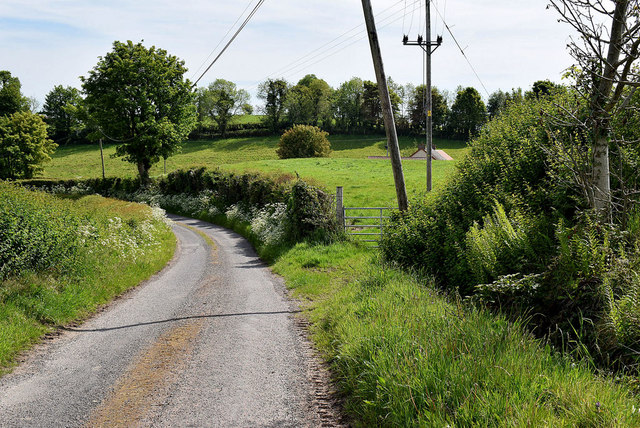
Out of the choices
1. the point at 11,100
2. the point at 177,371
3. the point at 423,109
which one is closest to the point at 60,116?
the point at 11,100

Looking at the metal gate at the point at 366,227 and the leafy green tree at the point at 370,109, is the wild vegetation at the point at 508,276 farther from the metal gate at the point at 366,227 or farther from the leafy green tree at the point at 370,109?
the leafy green tree at the point at 370,109

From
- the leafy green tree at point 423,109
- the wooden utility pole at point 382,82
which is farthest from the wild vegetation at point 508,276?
the leafy green tree at point 423,109

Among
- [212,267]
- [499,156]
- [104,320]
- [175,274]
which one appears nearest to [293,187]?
[212,267]

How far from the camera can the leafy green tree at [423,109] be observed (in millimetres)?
95812

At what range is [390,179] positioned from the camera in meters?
38.5

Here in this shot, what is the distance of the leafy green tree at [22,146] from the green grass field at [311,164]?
11.4 ft

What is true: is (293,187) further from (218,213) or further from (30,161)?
(30,161)

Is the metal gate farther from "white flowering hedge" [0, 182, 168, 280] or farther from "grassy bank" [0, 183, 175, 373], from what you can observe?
"white flowering hedge" [0, 182, 168, 280]

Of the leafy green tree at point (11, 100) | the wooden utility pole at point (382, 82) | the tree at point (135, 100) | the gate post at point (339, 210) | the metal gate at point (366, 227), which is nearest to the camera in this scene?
the wooden utility pole at point (382, 82)

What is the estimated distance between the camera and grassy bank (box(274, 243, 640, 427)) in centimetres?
384

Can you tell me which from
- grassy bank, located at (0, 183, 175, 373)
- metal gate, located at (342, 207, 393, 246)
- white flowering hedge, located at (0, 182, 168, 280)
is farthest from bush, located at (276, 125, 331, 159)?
grassy bank, located at (0, 183, 175, 373)

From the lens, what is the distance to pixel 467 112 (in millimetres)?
92500

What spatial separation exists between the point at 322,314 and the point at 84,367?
4598 millimetres

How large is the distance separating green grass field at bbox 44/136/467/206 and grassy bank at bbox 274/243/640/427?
343 inches
